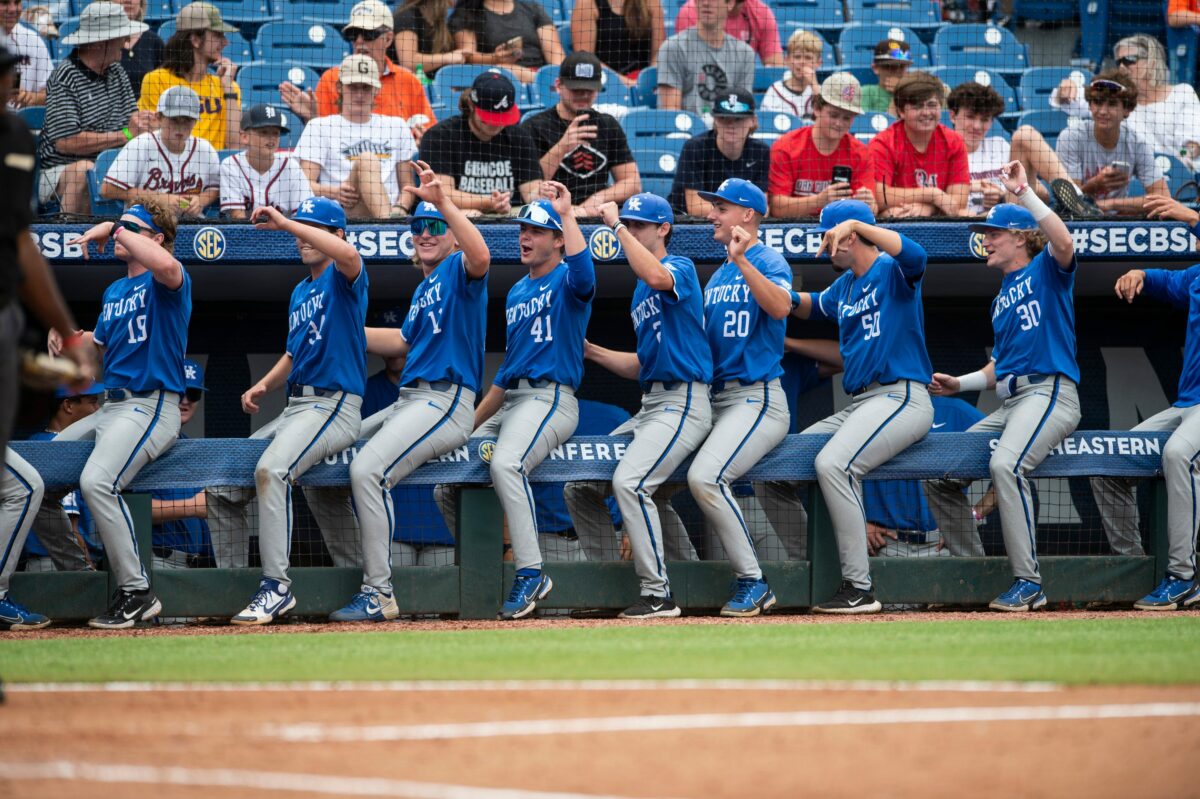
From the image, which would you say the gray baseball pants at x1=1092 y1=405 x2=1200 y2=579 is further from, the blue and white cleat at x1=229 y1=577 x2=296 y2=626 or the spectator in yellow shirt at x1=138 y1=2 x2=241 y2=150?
the spectator in yellow shirt at x1=138 y1=2 x2=241 y2=150

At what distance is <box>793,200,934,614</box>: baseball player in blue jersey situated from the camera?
22.2 ft

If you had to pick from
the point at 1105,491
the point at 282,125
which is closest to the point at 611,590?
the point at 1105,491

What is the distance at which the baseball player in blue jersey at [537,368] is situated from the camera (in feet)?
21.9

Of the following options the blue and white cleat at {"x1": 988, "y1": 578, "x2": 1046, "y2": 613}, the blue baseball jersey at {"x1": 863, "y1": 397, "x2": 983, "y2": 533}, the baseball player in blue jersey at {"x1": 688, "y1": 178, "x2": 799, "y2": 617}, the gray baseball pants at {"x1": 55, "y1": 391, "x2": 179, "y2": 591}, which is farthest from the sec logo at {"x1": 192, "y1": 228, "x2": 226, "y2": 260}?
the blue and white cleat at {"x1": 988, "y1": 578, "x2": 1046, "y2": 613}

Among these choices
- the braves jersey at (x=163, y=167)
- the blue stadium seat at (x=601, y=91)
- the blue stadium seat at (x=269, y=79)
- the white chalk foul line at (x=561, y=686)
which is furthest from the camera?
the blue stadium seat at (x=601, y=91)

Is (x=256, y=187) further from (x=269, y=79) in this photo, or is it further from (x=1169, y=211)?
(x=1169, y=211)

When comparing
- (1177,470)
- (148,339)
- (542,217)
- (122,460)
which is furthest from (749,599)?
(148,339)

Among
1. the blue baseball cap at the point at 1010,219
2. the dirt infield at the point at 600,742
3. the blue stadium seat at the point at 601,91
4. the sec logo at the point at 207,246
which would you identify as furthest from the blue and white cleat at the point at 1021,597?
the blue stadium seat at the point at 601,91

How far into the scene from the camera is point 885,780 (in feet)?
9.54

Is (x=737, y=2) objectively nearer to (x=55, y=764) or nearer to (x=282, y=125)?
(x=282, y=125)

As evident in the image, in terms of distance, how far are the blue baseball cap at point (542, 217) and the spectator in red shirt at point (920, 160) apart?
2.18 meters

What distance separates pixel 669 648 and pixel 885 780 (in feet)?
7.33

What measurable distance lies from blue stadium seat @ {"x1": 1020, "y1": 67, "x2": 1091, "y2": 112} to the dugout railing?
15.0 feet

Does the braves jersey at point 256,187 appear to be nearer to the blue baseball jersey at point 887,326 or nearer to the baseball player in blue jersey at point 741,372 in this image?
the baseball player in blue jersey at point 741,372
